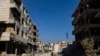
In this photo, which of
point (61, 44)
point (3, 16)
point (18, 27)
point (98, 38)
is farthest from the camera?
point (61, 44)

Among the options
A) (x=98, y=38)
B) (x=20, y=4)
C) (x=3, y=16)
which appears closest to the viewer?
(x=98, y=38)

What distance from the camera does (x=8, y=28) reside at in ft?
158

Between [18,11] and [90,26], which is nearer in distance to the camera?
[90,26]

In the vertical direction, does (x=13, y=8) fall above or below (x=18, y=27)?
above

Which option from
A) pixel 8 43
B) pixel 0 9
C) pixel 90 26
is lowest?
pixel 8 43

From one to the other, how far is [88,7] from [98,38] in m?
8.43

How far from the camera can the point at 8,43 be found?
155 ft

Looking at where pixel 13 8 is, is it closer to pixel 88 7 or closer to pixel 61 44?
pixel 88 7

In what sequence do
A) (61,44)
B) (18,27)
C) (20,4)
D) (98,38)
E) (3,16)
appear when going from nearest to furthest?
(98,38) → (3,16) → (18,27) → (20,4) → (61,44)

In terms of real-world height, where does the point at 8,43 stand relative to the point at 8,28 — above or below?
below

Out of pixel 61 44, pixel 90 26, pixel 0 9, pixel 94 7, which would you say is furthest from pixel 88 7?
pixel 61 44

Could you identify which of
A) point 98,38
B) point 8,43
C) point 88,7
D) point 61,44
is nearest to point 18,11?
point 8,43

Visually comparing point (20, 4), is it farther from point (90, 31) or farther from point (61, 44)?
point (61, 44)

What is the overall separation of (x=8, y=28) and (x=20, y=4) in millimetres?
9751
